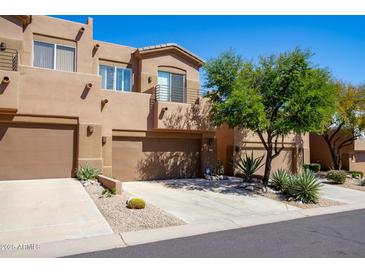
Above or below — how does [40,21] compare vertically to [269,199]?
above

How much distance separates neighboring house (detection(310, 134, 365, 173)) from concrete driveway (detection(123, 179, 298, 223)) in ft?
58.6

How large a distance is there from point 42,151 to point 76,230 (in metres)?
7.61

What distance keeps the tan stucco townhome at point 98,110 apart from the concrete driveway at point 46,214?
2.27m

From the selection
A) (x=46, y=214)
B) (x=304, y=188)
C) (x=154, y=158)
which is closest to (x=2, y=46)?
(x=46, y=214)

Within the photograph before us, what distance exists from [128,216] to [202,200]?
419 cm

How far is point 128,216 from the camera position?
913 cm

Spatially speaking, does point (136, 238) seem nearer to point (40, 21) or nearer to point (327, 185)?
point (40, 21)

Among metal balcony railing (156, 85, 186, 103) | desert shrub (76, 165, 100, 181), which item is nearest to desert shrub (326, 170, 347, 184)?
metal balcony railing (156, 85, 186, 103)

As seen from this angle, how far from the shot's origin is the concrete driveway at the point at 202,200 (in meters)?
10.4

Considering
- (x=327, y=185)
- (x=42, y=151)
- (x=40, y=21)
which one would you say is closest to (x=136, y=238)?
(x=42, y=151)

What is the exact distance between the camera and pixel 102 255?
20.6 feet

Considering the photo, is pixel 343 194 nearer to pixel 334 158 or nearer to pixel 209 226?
pixel 209 226

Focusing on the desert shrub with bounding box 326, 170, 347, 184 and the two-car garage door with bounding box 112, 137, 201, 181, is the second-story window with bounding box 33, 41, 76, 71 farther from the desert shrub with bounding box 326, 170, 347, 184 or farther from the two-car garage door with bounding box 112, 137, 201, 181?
the desert shrub with bounding box 326, 170, 347, 184

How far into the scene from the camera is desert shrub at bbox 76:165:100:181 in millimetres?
13812
